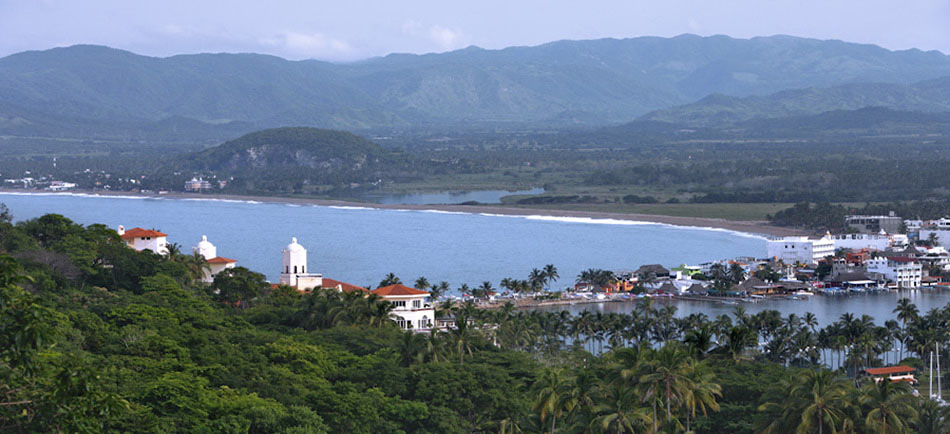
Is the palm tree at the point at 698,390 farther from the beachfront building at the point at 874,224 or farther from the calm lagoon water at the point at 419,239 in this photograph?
the beachfront building at the point at 874,224

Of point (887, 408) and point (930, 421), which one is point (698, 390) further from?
point (930, 421)

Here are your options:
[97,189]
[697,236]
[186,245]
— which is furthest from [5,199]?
[697,236]

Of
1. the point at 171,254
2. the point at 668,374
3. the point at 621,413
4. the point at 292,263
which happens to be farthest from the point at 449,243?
the point at 621,413

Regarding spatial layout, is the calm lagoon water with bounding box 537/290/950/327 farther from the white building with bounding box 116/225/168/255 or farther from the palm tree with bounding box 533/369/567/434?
the palm tree with bounding box 533/369/567/434

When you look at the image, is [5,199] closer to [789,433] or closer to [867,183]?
[867,183]

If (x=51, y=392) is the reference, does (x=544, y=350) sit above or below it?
below
